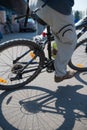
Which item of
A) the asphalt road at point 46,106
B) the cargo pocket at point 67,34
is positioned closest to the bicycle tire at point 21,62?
the asphalt road at point 46,106

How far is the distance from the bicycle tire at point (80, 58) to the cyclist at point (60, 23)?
3.66ft

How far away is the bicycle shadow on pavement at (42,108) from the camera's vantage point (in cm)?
389

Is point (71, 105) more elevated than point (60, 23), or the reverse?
point (60, 23)

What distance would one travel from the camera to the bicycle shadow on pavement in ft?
12.8

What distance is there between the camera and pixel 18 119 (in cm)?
402

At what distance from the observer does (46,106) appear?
14.4 ft

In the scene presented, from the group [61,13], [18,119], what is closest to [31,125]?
[18,119]

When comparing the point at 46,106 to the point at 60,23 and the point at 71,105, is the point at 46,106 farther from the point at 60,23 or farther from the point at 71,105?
the point at 60,23

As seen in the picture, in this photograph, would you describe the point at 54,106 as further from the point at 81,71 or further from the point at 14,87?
the point at 81,71

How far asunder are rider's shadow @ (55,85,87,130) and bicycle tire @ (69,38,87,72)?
2.80ft

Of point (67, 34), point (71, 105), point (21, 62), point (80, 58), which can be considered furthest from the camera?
point (80, 58)

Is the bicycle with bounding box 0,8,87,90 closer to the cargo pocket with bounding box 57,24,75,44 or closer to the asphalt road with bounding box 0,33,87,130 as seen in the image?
the asphalt road with bounding box 0,33,87,130

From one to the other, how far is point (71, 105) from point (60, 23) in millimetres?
1208

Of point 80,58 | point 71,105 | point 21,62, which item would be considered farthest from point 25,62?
point 80,58
